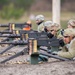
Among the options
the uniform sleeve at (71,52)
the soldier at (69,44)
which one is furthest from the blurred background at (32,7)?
the uniform sleeve at (71,52)

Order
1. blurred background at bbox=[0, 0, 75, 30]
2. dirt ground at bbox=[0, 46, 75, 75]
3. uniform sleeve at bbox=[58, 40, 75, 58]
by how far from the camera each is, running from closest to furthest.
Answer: dirt ground at bbox=[0, 46, 75, 75]
uniform sleeve at bbox=[58, 40, 75, 58]
blurred background at bbox=[0, 0, 75, 30]

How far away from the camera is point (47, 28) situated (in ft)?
50.0

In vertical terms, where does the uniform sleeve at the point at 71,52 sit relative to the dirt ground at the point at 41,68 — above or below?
above

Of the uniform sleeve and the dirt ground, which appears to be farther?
the uniform sleeve

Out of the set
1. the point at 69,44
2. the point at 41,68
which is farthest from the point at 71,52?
the point at 41,68

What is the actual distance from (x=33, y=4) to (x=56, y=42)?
66.9m

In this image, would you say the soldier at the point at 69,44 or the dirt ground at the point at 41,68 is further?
the soldier at the point at 69,44

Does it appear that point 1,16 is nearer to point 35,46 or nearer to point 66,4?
point 66,4

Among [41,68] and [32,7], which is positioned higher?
[32,7]

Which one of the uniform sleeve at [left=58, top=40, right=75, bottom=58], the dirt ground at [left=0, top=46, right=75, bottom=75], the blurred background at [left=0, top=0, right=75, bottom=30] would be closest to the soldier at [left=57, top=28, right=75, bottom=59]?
the uniform sleeve at [left=58, top=40, right=75, bottom=58]

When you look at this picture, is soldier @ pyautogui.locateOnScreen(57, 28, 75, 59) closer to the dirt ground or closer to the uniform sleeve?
the uniform sleeve

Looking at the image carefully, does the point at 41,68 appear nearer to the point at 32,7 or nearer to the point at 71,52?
the point at 71,52

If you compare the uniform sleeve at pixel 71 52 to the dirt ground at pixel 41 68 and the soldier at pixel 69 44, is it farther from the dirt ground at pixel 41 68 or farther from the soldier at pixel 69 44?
the dirt ground at pixel 41 68

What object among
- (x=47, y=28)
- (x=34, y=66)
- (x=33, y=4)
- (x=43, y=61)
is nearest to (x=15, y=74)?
(x=34, y=66)
